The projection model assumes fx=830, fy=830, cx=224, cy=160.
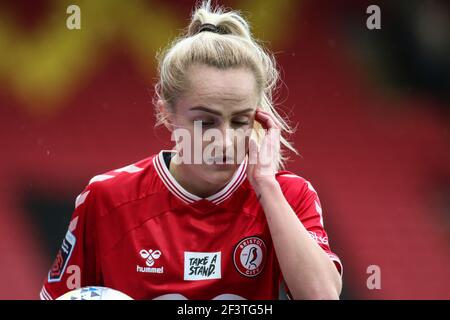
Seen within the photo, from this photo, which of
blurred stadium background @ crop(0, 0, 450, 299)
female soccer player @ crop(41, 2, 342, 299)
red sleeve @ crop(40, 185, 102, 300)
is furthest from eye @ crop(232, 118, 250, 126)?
blurred stadium background @ crop(0, 0, 450, 299)

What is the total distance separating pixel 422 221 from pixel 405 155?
0.42 m

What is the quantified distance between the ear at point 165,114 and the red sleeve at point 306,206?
400 millimetres

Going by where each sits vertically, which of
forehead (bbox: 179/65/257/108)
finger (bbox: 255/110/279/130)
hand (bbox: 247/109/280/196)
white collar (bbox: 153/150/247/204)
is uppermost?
forehead (bbox: 179/65/257/108)

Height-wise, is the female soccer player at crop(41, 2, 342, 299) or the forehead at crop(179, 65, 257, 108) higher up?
the forehead at crop(179, 65, 257, 108)

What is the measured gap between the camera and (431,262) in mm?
5102

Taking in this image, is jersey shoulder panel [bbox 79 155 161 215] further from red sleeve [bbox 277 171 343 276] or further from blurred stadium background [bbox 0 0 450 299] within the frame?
blurred stadium background [bbox 0 0 450 299]

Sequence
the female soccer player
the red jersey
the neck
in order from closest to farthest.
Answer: the female soccer player → the red jersey → the neck

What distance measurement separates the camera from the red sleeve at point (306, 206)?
103 inches

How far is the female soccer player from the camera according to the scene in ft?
8.35

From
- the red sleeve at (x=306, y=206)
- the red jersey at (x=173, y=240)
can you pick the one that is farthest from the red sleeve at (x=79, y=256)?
the red sleeve at (x=306, y=206)

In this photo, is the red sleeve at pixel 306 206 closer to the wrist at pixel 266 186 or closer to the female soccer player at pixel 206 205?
the female soccer player at pixel 206 205

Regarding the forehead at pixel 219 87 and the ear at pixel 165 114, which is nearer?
the forehead at pixel 219 87

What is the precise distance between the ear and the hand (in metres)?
0.28
